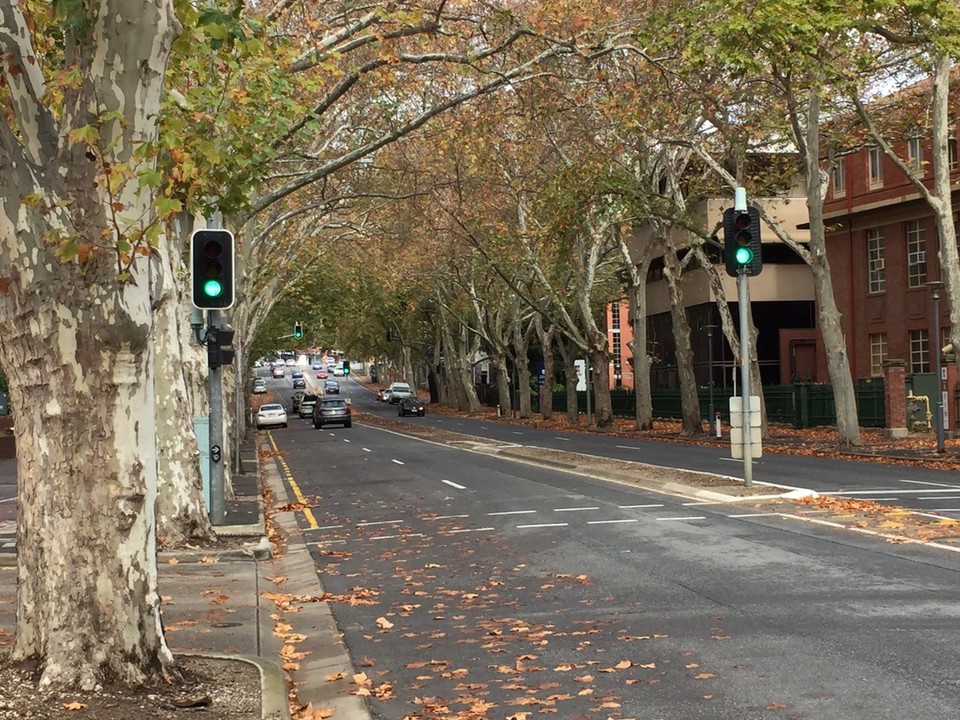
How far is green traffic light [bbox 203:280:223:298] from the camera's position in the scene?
14.7 meters

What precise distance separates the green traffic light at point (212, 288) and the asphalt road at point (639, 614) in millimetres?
3379

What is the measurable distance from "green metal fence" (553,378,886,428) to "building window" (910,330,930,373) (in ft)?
11.2

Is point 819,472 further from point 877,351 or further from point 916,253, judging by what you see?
point 877,351

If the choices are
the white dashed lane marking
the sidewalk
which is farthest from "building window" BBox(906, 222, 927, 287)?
the sidewalk

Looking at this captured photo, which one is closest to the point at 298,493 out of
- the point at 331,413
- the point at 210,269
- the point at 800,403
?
the point at 210,269

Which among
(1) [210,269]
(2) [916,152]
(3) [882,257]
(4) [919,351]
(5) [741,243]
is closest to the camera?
(1) [210,269]

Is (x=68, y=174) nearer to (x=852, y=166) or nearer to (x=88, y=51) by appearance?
(x=88, y=51)

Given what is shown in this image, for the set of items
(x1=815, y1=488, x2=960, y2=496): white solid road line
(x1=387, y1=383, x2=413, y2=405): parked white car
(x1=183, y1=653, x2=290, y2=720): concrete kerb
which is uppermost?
(x1=387, y1=383, x2=413, y2=405): parked white car

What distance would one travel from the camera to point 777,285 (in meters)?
58.7

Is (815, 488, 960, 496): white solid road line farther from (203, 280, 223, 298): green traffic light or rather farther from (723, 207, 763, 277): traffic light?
(203, 280, 223, 298): green traffic light

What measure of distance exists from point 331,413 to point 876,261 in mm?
27801

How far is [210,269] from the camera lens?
1474 centimetres

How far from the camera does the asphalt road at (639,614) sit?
700 cm

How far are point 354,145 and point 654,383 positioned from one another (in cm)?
4453
